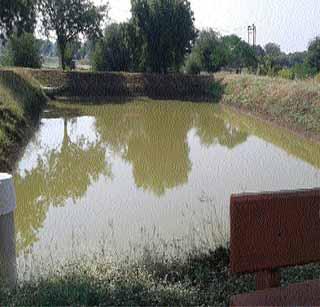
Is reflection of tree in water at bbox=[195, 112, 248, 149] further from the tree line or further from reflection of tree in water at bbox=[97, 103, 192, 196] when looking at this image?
the tree line

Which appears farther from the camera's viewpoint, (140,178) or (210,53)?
(210,53)

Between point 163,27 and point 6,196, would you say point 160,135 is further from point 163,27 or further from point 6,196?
point 163,27

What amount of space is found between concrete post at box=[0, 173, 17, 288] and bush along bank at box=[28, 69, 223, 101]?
23.8m

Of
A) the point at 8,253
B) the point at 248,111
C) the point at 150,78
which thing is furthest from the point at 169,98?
the point at 8,253

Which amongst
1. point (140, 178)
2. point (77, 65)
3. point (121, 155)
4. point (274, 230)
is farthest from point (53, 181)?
point (77, 65)

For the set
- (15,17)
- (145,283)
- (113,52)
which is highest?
(15,17)

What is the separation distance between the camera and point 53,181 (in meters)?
9.07

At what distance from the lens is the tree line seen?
91.1ft

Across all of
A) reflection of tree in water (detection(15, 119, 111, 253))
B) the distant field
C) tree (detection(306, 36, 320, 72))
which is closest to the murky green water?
reflection of tree in water (detection(15, 119, 111, 253))

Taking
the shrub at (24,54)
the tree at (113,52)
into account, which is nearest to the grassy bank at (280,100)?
the tree at (113,52)

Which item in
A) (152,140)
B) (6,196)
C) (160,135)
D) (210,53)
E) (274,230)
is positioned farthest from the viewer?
(210,53)

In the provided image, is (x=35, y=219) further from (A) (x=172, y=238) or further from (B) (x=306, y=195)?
(B) (x=306, y=195)

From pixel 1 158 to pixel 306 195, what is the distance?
718 cm

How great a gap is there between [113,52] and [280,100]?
15.7 metres
